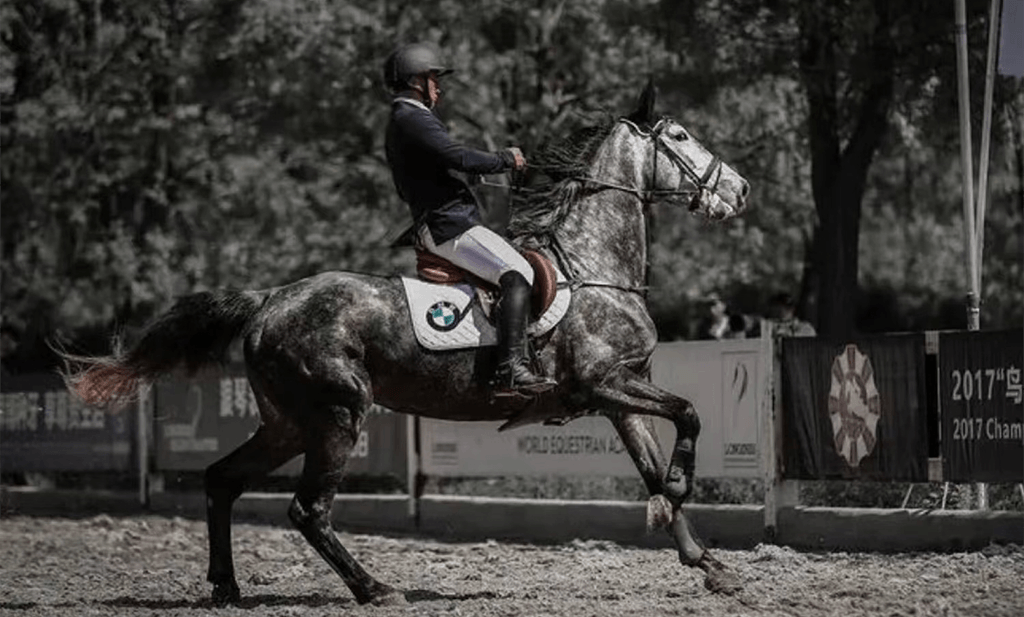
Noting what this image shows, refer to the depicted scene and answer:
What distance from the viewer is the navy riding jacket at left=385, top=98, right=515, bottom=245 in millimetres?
11602

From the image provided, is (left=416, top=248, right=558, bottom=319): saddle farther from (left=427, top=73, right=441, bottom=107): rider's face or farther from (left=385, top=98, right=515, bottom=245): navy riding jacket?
(left=427, top=73, right=441, bottom=107): rider's face

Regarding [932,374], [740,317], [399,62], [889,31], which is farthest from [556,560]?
[889,31]

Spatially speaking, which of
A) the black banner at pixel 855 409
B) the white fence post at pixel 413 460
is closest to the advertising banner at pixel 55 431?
the white fence post at pixel 413 460

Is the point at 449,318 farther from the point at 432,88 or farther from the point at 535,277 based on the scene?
the point at 432,88

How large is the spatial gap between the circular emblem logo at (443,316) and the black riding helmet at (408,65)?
4.47 feet

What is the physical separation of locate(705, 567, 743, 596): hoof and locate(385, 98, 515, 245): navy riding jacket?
2.54 metres

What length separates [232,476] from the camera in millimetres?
12242

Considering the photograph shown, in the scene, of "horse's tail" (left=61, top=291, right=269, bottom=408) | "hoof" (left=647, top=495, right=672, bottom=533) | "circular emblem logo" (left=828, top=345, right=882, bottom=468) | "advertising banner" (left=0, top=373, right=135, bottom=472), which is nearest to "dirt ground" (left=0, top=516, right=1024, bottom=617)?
"hoof" (left=647, top=495, right=672, bottom=533)

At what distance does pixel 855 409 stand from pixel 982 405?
1268mm

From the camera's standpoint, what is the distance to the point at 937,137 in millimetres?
23109

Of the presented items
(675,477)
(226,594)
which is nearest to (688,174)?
(675,477)

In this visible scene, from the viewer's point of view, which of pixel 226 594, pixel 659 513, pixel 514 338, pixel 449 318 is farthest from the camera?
pixel 226 594

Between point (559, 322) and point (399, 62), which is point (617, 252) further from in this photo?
point (399, 62)

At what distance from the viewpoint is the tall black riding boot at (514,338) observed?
11586mm
